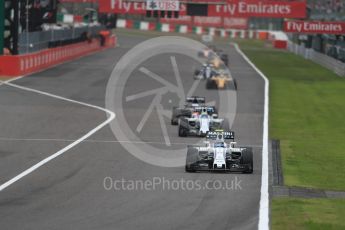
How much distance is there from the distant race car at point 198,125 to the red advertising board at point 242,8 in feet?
133

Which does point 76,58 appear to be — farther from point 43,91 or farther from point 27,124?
point 27,124

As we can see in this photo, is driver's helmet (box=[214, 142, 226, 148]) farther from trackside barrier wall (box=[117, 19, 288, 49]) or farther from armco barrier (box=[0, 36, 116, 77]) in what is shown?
trackside barrier wall (box=[117, 19, 288, 49])

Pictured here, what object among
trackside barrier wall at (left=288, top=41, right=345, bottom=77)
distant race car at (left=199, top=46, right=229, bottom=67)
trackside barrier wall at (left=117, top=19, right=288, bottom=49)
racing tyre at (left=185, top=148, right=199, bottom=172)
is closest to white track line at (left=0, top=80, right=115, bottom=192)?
racing tyre at (left=185, top=148, right=199, bottom=172)

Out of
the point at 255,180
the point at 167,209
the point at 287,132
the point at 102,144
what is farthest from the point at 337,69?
the point at 167,209

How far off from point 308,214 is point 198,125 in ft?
40.2

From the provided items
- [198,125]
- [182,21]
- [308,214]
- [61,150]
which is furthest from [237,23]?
[308,214]

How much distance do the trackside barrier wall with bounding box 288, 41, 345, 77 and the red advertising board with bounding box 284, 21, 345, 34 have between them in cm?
211

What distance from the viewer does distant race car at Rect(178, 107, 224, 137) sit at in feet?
96.3

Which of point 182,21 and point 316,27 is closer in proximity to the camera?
point 316,27

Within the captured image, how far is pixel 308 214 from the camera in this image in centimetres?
1748

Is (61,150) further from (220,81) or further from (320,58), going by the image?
(320,58)

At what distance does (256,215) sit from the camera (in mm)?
17250

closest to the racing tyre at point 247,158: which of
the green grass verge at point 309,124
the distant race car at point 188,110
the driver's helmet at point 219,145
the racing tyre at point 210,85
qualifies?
the driver's helmet at point 219,145

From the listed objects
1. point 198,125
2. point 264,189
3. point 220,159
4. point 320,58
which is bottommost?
point 320,58
